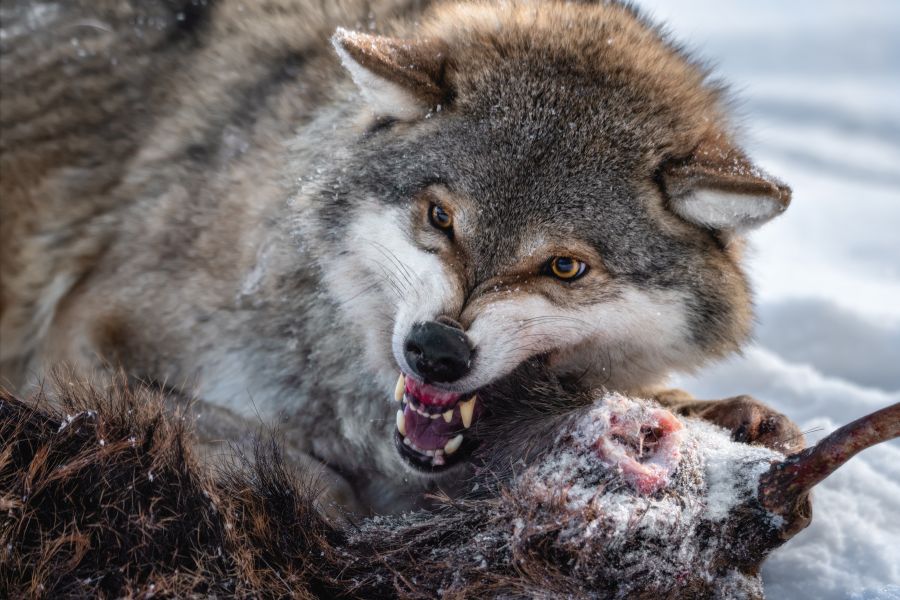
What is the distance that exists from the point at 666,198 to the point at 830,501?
107 centimetres

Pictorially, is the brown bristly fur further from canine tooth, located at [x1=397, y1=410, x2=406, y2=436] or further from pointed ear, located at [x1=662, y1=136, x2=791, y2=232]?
pointed ear, located at [x1=662, y1=136, x2=791, y2=232]

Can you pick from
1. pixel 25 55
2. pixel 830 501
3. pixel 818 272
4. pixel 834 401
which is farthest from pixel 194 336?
pixel 818 272

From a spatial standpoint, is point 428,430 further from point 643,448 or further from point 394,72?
point 394,72

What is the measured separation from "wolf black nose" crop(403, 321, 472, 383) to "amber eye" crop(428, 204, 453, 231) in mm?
354

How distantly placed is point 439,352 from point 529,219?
47cm

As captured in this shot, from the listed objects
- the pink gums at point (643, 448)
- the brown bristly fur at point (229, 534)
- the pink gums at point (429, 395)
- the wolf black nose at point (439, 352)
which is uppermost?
the pink gums at point (643, 448)

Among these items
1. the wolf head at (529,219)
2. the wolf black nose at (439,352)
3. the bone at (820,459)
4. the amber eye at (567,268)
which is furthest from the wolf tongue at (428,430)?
the bone at (820,459)

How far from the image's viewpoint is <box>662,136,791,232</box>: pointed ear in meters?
2.42

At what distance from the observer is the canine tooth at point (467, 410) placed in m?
2.53

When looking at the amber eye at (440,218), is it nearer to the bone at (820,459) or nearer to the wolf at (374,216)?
the wolf at (374,216)

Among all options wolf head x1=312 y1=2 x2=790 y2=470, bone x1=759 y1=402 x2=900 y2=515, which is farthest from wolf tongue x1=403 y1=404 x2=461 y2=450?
bone x1=759 y1=402 x2=900 y2=515

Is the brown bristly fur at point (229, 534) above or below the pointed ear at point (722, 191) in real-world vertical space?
below

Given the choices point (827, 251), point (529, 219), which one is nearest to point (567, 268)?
point (529, 219)

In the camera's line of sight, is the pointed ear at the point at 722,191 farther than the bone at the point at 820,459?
Yes
